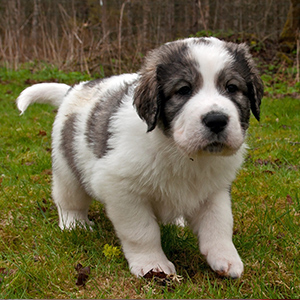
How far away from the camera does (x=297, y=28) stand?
12594 mm

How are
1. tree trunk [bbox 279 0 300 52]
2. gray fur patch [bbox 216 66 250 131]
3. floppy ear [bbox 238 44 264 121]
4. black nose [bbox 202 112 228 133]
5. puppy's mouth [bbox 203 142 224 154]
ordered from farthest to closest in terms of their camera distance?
tree trunk [bbox 279 0 300 52], floppy ear [bbox 238 44 264 121], gray fur patch [bbox 216 66 250 131], puppy's mouth [bbox 203 142 224 154], black nose [bbox 202 112 228 133]

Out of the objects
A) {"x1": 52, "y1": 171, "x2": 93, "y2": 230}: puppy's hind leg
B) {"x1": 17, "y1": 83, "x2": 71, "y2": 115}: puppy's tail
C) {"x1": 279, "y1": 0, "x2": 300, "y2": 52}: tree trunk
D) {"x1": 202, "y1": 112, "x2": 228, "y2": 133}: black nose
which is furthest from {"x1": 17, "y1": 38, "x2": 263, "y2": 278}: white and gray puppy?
{"x1": 279, "y1": 0, "x2": 300, "y2": 52}: tree trunk

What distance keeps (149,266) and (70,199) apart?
120 cm

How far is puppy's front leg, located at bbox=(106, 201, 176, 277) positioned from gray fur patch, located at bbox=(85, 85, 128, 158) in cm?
43

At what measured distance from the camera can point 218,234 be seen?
2758 mm

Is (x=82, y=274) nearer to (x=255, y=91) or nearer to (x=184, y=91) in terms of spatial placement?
(x=184, y=91)

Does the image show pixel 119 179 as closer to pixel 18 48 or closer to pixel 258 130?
pixel 258 130

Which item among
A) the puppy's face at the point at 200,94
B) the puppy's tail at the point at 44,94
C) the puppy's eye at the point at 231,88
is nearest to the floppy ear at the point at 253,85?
the puppy's face at the point at 200,94

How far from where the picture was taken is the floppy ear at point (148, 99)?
259 cm

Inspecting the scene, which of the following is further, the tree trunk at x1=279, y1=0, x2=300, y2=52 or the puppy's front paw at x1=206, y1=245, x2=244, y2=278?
the tree trunk at x1=279, y1=0, x2=300, y2=52

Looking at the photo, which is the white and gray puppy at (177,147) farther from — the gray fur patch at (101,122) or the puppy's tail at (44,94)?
the puppy's tail at (44,94)

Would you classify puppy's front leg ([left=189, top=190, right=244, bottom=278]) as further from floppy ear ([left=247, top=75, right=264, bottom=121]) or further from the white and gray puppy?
floppy ear ([left=247, top=75, right=264, bottom=121])

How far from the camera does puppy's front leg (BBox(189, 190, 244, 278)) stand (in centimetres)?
263

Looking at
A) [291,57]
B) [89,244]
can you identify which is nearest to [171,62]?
[89,244]
